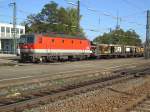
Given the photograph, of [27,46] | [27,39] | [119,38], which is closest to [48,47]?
[27,39]

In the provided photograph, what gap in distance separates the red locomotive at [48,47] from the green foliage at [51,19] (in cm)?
6046

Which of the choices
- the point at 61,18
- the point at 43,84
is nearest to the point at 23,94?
the point at 43,84

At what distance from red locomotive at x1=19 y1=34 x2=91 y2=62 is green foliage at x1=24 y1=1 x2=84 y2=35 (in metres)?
60.5

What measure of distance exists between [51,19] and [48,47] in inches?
3136

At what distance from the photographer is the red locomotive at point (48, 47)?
1565 inches

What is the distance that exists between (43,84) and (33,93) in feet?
12.8

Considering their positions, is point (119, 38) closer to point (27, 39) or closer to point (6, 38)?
point (6, 38)

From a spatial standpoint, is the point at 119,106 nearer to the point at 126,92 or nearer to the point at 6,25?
the point at 126,92

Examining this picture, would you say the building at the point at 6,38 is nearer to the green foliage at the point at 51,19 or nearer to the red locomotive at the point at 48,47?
the green foliage at the point at 51,19

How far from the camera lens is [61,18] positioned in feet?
381

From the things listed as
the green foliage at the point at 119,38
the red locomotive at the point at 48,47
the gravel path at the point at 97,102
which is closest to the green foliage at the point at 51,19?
the green foliage at the point at 119,38

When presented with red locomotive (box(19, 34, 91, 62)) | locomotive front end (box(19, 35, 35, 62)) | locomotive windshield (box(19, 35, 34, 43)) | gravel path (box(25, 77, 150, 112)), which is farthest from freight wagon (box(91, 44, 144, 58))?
gravel path (box(25, 77, 150, 112))

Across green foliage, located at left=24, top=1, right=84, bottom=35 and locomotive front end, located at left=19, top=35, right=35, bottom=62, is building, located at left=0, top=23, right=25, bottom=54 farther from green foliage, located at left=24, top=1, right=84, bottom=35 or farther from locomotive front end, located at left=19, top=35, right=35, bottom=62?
locomotive front end, located at left=19, top=35, right=35, bottom=62

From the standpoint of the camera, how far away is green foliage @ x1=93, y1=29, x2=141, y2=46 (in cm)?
11524
